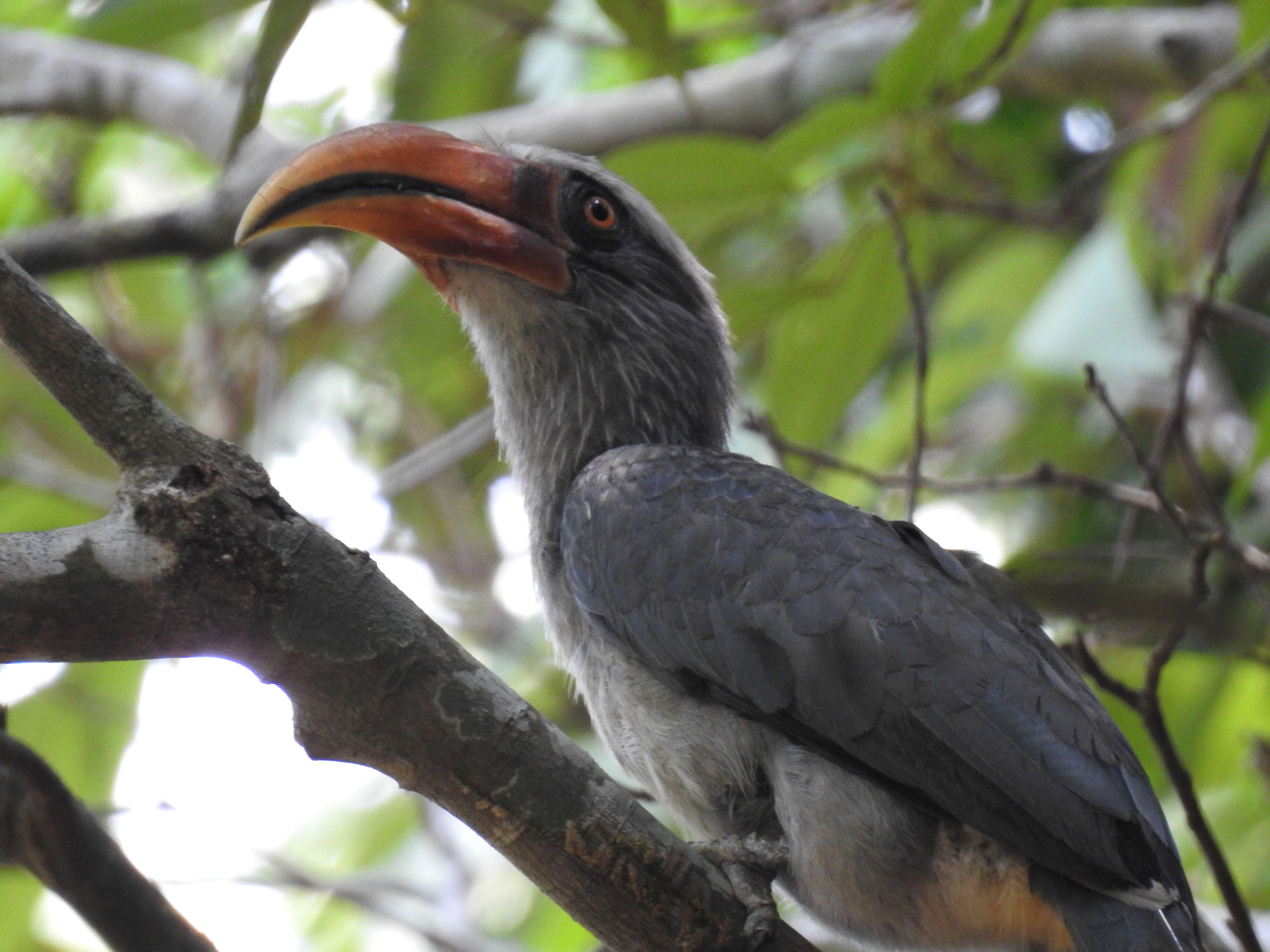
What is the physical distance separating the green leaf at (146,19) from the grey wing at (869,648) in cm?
200

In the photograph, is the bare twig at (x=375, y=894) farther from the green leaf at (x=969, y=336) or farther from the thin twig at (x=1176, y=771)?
the green leaf at (x=969, y=336)

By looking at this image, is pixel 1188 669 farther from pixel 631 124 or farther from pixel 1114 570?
pixel 631 124

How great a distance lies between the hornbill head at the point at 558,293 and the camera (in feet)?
10.7

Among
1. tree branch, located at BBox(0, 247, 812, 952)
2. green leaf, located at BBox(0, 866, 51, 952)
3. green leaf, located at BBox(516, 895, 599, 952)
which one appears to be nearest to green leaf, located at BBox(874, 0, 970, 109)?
tree branch, located at BBox(0, 247, 812, 952)

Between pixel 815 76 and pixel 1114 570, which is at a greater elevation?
pixel 815 76

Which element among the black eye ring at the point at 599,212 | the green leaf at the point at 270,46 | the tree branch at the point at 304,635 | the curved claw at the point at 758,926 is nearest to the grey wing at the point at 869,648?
the curved claw at the point at 758,926

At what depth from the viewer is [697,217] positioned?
4086 millimetres

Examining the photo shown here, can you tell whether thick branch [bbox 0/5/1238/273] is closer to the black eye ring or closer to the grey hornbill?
the black eye ring

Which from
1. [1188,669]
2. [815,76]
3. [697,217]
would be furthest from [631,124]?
[1188,669]

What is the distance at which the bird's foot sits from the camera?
258 centimetres

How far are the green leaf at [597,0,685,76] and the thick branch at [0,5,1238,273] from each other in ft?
3.70

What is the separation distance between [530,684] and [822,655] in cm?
306

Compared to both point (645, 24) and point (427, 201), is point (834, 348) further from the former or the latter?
point (427, 201)

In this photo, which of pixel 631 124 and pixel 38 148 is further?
pixel 38 148
